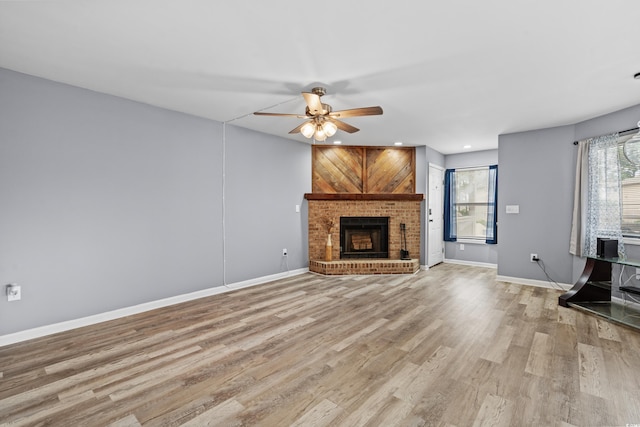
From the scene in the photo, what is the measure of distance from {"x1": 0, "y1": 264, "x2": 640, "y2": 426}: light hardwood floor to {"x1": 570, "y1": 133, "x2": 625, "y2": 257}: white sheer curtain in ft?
4.28

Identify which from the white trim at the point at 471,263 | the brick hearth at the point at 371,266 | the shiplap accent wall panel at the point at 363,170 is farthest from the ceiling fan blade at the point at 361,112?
the white trim at the point at 471,263

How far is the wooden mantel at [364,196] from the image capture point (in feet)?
18.5

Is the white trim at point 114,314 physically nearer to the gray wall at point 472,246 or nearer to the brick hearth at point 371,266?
the brick hearth at point 371,266

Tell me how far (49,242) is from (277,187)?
3.09 m

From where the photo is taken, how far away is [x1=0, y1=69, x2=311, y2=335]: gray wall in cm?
274

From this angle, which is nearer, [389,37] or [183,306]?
[389,37]

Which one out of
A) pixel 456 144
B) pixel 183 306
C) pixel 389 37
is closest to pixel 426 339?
pixel 389 37

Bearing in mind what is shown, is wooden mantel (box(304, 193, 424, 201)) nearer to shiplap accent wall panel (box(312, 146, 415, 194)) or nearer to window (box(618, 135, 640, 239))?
shiplap accent wall panel (box(312, 146, 415, 194))

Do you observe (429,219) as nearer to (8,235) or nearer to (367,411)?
(367,411)

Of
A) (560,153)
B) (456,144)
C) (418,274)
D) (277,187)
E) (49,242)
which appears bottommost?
(418,274)

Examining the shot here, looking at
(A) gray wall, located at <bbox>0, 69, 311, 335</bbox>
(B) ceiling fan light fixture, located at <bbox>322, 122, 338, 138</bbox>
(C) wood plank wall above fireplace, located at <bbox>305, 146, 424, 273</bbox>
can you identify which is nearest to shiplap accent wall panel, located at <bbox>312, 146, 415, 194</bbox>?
(C) wood plank wall above fireplace, located at <bbox>305, 146, 424, 273</bbox>

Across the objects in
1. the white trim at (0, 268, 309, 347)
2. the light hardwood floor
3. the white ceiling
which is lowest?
Answer: the light hardwood floor

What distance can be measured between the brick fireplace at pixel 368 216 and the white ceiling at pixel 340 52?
7.61 feet

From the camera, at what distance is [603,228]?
12.8ft
